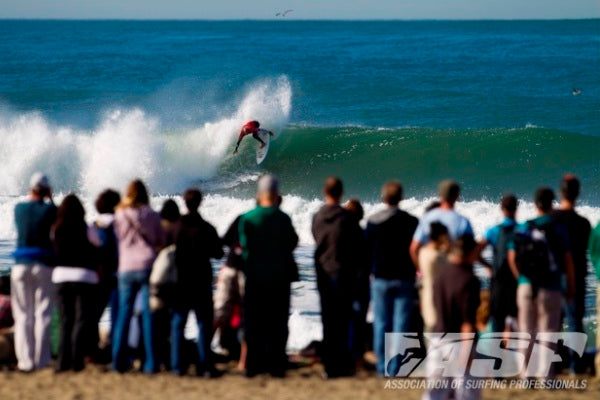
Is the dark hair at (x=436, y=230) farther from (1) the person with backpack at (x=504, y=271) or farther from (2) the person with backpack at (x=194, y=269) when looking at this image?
(2) the person with backpack at (x=194, y=269)

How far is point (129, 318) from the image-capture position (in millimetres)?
8039

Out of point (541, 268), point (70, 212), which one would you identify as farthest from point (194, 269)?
point (541, 268)

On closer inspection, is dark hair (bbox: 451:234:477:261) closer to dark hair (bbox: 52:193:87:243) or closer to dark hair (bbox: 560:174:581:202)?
dark hair (bbox: 560:174:581:202)

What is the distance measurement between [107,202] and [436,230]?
8.45ft

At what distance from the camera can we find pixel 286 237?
784 centimetres

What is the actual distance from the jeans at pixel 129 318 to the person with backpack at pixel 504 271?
244cm

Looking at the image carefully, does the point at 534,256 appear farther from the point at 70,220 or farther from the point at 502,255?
the point at 70,220

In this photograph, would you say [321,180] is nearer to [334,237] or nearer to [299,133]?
[299,133]

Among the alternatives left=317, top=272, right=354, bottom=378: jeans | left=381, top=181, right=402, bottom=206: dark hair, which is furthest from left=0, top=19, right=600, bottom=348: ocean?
left=381, top=181, right=402, bottom=206: dark hair

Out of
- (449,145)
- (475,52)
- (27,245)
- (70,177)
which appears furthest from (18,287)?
(475,52)

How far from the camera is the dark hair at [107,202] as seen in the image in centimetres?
819

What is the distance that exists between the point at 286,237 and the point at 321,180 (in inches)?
651

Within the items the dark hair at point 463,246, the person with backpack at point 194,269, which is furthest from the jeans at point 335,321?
the dark hair at point 463,246

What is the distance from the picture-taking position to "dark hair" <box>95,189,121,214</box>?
819cm
